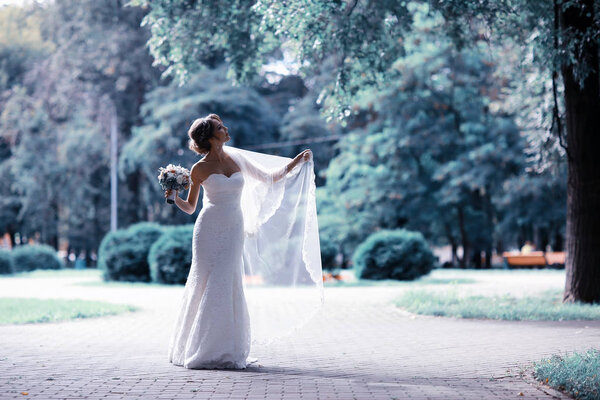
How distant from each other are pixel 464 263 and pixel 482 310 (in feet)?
84.0

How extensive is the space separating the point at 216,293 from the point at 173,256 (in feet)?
54.5

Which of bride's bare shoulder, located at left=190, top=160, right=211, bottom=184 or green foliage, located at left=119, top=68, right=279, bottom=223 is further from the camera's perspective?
green foliage, located at left=119, top=68, right=279, bottom=223

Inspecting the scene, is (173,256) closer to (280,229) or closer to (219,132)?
(280,229)

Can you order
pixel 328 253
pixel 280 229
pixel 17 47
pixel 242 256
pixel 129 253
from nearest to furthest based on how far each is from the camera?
pixel 242 256 → pixel 280 229 → pixel 328 253 → pixel 129 253 → pixel 17 47

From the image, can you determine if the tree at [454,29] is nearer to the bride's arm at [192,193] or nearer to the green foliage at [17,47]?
the bride's arm at [192,193]

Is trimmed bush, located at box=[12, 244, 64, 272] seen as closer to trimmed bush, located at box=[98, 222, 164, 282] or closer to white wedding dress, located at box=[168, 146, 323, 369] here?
trimmed bush, located at box=[98, 222, 164, 282]

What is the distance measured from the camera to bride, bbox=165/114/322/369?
796 cm

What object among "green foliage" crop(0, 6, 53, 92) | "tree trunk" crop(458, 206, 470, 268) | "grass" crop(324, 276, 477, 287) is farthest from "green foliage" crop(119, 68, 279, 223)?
"green foliage" crop(0, 6, 53, 92)

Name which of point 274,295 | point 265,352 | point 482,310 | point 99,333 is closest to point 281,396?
point 265,352

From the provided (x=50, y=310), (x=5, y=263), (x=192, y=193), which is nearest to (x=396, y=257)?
(x=50, y=310)

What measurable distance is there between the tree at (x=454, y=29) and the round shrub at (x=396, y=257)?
1070 centimetres

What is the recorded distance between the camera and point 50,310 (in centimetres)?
1516

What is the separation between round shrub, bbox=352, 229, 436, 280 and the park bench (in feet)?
44.5

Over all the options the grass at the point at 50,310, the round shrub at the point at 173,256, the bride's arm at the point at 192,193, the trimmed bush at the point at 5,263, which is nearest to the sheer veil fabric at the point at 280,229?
the bride's arm at the point at 192,193
